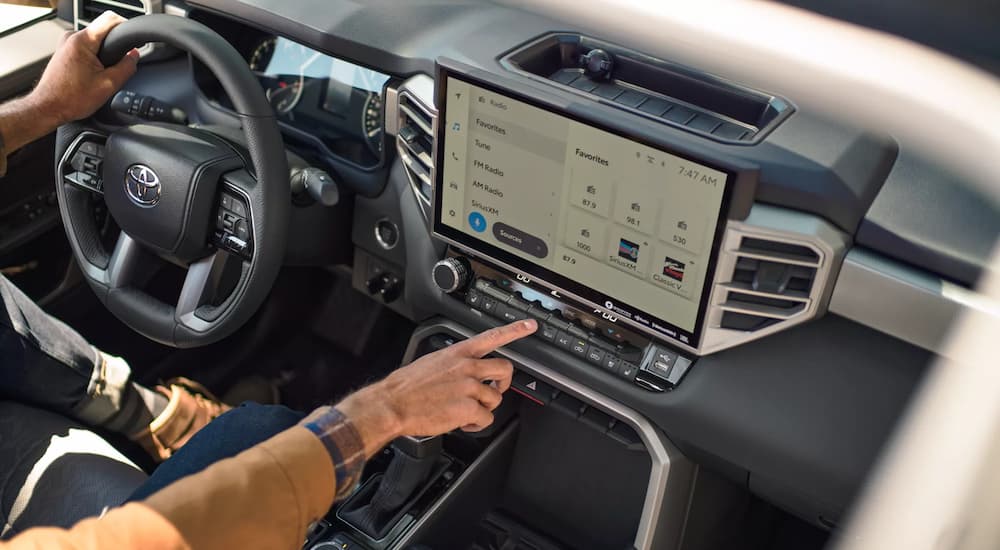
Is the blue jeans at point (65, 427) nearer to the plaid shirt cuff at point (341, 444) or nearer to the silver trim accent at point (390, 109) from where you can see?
the plaid shirt cuff at point (341, 444)

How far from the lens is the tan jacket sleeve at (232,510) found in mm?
1014

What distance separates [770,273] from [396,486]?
81cm

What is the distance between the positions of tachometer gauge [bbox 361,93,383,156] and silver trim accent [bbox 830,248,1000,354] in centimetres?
89

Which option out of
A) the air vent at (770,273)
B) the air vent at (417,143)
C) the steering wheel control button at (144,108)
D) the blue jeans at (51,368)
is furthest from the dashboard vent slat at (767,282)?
the blue jeans at (51,368)

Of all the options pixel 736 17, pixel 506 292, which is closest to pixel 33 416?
pixel 506 292

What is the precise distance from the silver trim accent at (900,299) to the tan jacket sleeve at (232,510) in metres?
0.70

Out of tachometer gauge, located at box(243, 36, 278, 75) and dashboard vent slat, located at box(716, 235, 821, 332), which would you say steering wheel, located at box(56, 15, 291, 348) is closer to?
tachometer gauge, located at box(243, 36, 278, 75)

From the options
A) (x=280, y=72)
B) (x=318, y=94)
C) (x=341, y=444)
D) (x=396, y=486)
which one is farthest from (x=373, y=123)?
(x=341, y=444)

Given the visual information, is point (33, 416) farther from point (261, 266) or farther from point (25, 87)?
point (25, 87)

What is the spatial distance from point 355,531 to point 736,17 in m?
1.44

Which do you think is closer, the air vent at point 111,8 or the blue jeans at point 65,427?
the blue jeans at point 65,427

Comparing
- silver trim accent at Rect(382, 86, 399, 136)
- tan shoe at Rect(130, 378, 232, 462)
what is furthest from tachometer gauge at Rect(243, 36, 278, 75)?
tan shoe at Rect(130, 378, 232, 462)

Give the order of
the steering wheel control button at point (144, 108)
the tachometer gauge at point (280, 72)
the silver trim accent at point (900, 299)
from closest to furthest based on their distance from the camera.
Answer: the silver trim accent at point (900, 299), the steering wheel control button at point (144, 108), the tachometer gauge at point (280, 72)

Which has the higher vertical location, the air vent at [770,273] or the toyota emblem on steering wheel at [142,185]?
the air vent at [770,273]
